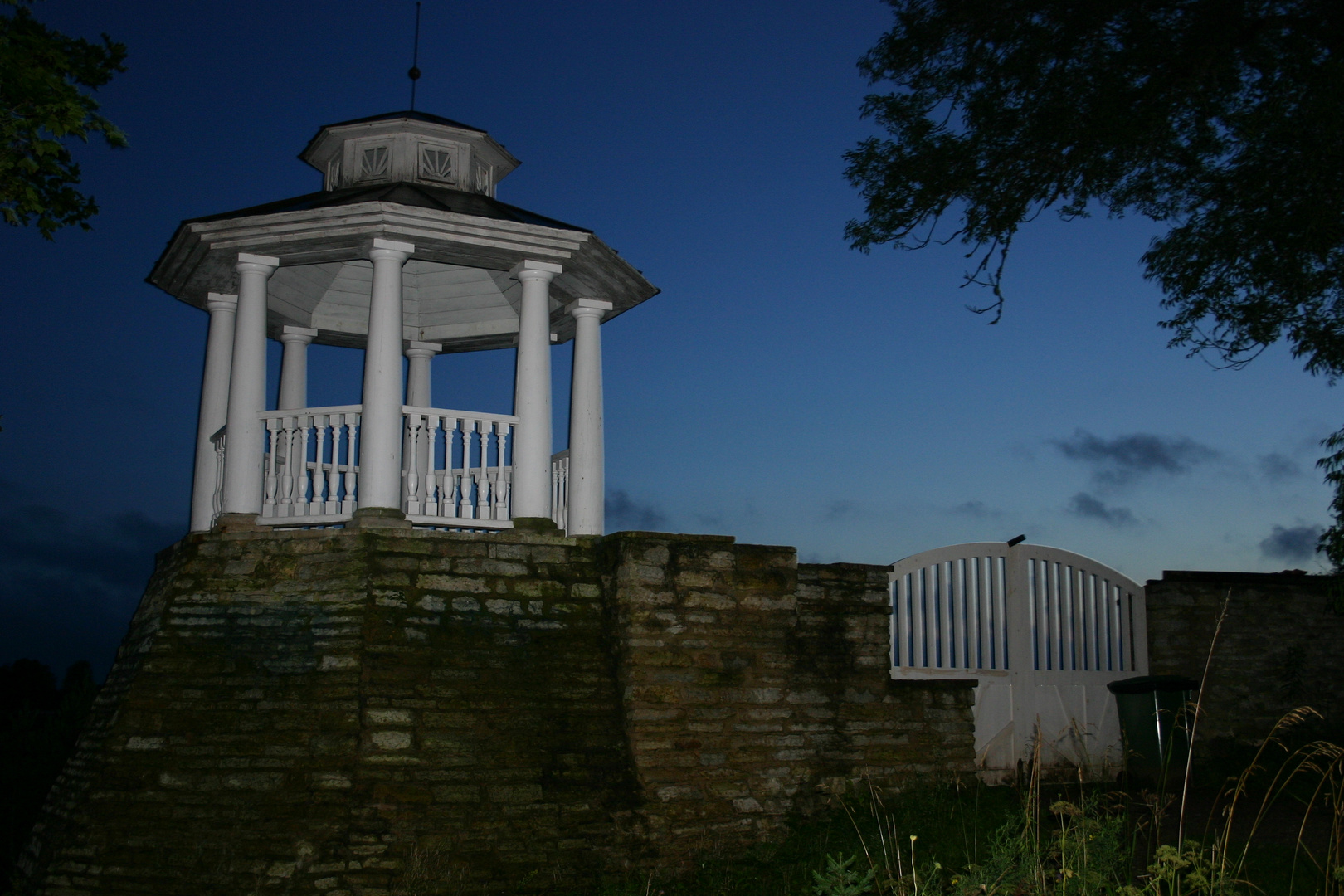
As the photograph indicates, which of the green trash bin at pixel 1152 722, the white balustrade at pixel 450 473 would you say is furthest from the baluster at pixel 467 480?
the green trash bin at pixel 1152 722

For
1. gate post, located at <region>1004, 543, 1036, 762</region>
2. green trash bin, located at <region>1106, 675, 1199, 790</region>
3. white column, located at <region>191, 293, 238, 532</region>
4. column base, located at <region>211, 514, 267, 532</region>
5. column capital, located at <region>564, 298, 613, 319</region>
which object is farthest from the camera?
column capital, located at <region>564, 298, 613, 319</region>

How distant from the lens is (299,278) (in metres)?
11.3

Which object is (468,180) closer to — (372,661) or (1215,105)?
(372,661)

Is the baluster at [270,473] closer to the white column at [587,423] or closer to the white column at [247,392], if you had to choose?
the white column at [247,392]

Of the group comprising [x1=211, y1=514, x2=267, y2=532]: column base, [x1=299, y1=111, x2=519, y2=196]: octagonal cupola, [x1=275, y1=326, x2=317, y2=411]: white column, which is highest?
[x1=299, y1=111, x2=519, y2=196]: octagonal cupola

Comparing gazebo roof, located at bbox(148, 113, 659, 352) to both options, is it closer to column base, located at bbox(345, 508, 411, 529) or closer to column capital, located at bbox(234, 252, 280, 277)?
column capital, located at bbox(234, 252, 280, 277)

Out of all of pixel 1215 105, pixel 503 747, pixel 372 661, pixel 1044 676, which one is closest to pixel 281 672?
pixel 372 661

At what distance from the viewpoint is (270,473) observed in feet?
31.5

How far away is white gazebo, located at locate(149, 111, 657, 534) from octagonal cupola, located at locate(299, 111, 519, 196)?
2cm

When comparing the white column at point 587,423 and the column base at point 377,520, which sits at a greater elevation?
the white column at point 587,423

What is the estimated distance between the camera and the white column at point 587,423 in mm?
10430

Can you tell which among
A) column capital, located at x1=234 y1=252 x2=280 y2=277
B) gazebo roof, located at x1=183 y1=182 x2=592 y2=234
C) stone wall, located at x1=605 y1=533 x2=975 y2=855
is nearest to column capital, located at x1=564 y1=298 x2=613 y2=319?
gazebo roof, located at x1=183 y1=182 x2=592 y2=234

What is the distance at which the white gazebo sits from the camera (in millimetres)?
9438

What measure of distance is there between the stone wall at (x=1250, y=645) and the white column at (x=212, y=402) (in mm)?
9219
